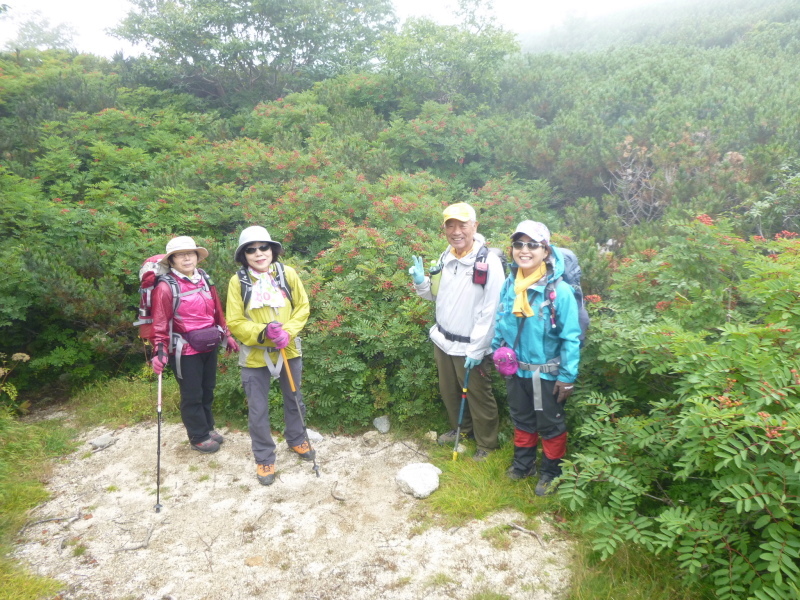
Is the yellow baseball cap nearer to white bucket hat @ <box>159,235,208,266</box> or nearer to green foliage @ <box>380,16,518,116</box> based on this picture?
white bucket hat @ <box>159,235,208,266</box>

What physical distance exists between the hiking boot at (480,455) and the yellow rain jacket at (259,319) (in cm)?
191

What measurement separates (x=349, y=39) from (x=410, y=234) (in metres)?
15.0

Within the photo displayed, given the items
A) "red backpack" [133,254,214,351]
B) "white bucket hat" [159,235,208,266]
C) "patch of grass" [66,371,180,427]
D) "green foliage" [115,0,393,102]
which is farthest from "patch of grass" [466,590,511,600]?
"green foliage" [115,0,393,102]

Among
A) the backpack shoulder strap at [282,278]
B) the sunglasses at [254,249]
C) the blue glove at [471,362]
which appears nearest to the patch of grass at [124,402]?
the backpack shoulder strap at [282,278]

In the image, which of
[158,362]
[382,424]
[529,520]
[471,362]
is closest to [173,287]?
[158,362]

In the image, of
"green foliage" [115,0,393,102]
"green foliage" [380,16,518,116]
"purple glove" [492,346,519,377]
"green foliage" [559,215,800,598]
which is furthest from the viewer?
"green foliage" [115,0,393,102]

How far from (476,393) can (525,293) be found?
3.90ft

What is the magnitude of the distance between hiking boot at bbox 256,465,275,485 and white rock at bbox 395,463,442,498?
1.15 meters

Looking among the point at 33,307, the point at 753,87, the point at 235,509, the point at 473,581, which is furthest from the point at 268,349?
the point at 753,87

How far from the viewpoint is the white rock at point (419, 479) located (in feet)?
12.9

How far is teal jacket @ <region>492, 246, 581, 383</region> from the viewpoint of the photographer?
333cm

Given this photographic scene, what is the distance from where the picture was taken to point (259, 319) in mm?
4043

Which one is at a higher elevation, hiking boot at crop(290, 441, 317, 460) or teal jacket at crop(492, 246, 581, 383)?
teal jacket at crop(492, 246, 581, 383)

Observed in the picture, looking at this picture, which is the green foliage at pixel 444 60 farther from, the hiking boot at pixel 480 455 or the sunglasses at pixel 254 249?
the hiking boot at pixel 480 455
